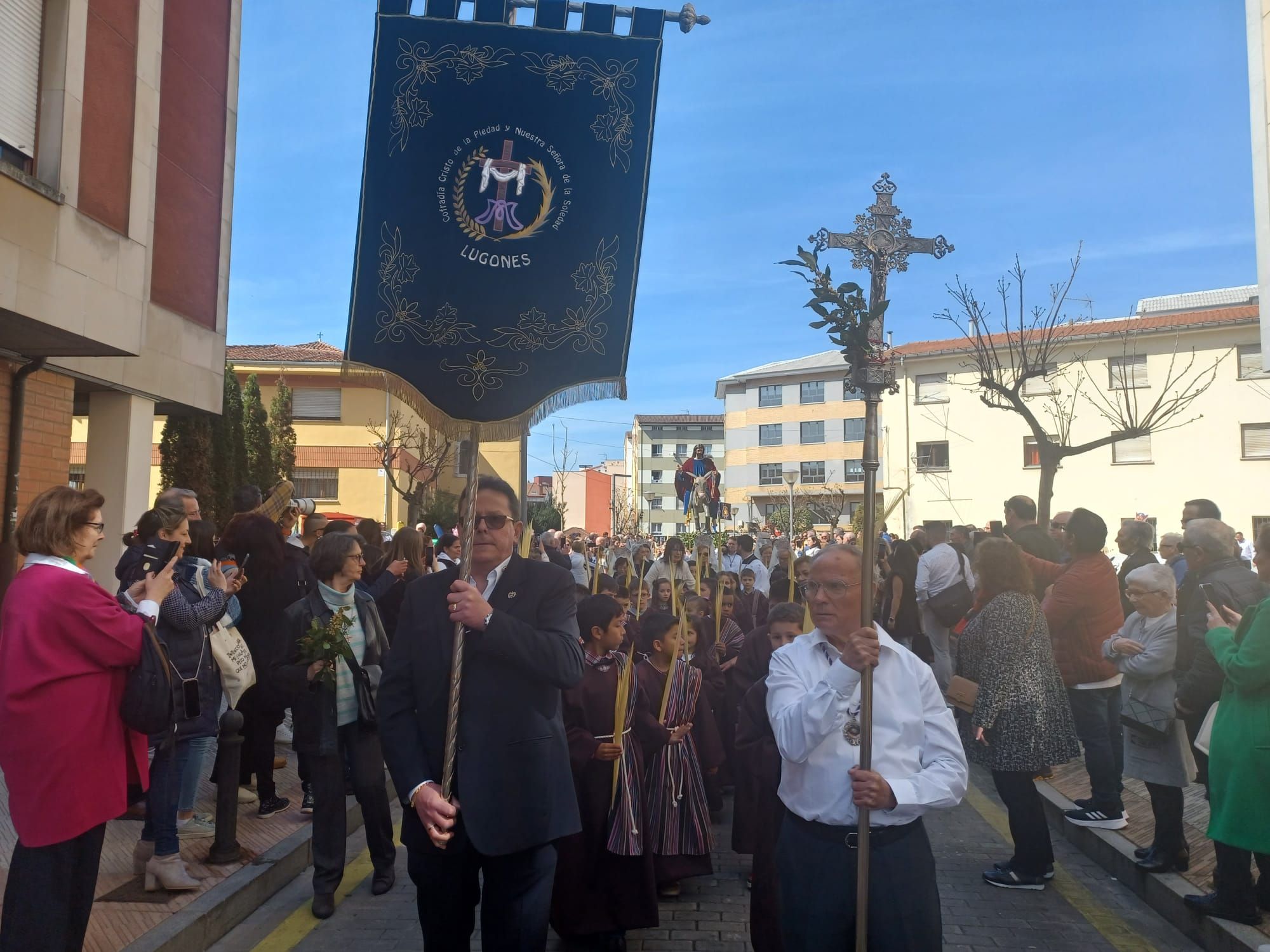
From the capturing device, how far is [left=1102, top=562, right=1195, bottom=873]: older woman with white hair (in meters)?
5.80

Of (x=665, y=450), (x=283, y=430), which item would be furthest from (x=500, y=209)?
(x=665, y=450)

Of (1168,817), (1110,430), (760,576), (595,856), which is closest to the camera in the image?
(595,856)

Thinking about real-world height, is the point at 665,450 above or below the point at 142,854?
above

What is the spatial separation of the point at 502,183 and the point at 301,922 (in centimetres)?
385

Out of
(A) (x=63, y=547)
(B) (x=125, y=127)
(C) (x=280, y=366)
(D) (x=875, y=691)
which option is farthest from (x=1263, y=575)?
(C) (x=280, y=366)

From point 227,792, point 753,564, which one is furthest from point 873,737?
point 753,564

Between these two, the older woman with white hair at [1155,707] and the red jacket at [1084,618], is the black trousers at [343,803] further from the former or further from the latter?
the red jacket at [1084,618]

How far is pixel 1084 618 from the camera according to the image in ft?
23.1

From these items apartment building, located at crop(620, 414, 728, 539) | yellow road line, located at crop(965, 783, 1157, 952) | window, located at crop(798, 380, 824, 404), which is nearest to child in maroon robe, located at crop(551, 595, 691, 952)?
yellow road line, located at crop(965, 783, 1157, 952)

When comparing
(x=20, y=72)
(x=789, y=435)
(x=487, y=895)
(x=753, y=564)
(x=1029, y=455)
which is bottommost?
(x=487, y=895)

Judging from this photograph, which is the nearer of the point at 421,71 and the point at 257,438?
the point at 421,71

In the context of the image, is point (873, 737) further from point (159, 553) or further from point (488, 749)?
point (159, 553)

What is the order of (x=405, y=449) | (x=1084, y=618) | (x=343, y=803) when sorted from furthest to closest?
(x=405, y=449) < (x=1084, y=618) < (x=343, y=803)

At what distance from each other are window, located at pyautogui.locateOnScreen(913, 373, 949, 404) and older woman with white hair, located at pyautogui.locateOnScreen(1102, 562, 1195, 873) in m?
38.0
